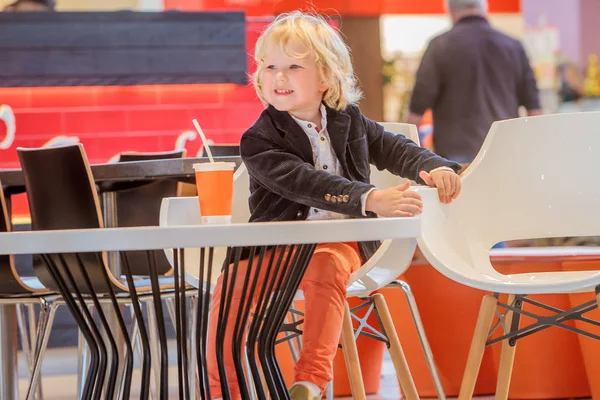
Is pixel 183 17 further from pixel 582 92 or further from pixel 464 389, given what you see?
pixel 464 389

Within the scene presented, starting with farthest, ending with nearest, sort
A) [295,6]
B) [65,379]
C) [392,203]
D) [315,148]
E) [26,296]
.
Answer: [295,6] → [65,379] → [26,296] → [315,148] → [392,203]

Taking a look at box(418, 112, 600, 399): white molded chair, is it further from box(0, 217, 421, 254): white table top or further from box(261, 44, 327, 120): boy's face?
box(0, 217, 421, 254): white table top

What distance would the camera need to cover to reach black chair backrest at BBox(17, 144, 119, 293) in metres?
2.67

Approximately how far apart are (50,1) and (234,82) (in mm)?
1081

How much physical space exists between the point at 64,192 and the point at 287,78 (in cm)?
81

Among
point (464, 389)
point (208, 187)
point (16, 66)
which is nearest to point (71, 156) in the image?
point (208, 187)

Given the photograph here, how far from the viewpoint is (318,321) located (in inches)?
72.4

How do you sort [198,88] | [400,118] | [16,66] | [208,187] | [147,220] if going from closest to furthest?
1. [208,187]
2. [147,220]
3. [16,66]
4. [198,88]
5. [400,118]

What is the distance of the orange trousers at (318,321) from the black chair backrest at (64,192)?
76cm

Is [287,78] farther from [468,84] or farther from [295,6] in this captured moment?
[295,6]

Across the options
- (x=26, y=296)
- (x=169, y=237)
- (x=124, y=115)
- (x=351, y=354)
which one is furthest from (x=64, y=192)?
→ (x=124, y=115)

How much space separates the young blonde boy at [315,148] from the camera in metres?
1.96

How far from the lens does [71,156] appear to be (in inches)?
106

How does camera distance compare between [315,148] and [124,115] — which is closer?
[315,148]
